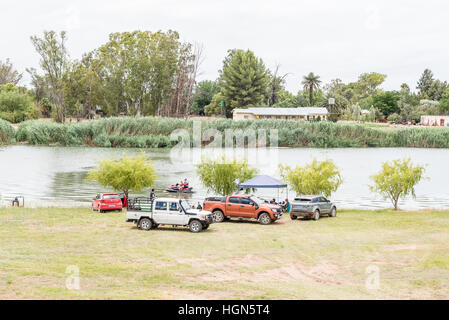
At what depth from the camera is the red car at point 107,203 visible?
35.0 metres

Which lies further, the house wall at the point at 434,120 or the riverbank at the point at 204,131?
the house wall at the point at 434,120

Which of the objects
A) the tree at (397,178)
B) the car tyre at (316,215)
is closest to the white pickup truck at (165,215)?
the car tyre at (316,215)

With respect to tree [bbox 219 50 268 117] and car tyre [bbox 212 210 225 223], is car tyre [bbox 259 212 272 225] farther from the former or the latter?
tree [bbox 219 50 268 117]

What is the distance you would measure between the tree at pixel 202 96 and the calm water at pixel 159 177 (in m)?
77.5

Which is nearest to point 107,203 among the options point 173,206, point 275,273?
point 173,206

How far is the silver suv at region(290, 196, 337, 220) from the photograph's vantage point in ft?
109

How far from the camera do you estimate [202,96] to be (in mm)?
178500

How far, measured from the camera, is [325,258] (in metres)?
21.0

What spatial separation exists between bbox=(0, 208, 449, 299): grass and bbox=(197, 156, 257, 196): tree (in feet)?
37.5

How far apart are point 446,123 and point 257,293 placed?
157818 mm

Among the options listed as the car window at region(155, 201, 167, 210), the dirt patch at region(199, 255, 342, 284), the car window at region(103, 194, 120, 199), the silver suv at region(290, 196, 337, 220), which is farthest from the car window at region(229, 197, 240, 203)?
the dirt patch at region(199, 255, 342, 284)

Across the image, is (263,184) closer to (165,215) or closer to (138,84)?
(165,215)

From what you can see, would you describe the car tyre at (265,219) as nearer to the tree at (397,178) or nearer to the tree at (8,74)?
the tree at (397,178)
